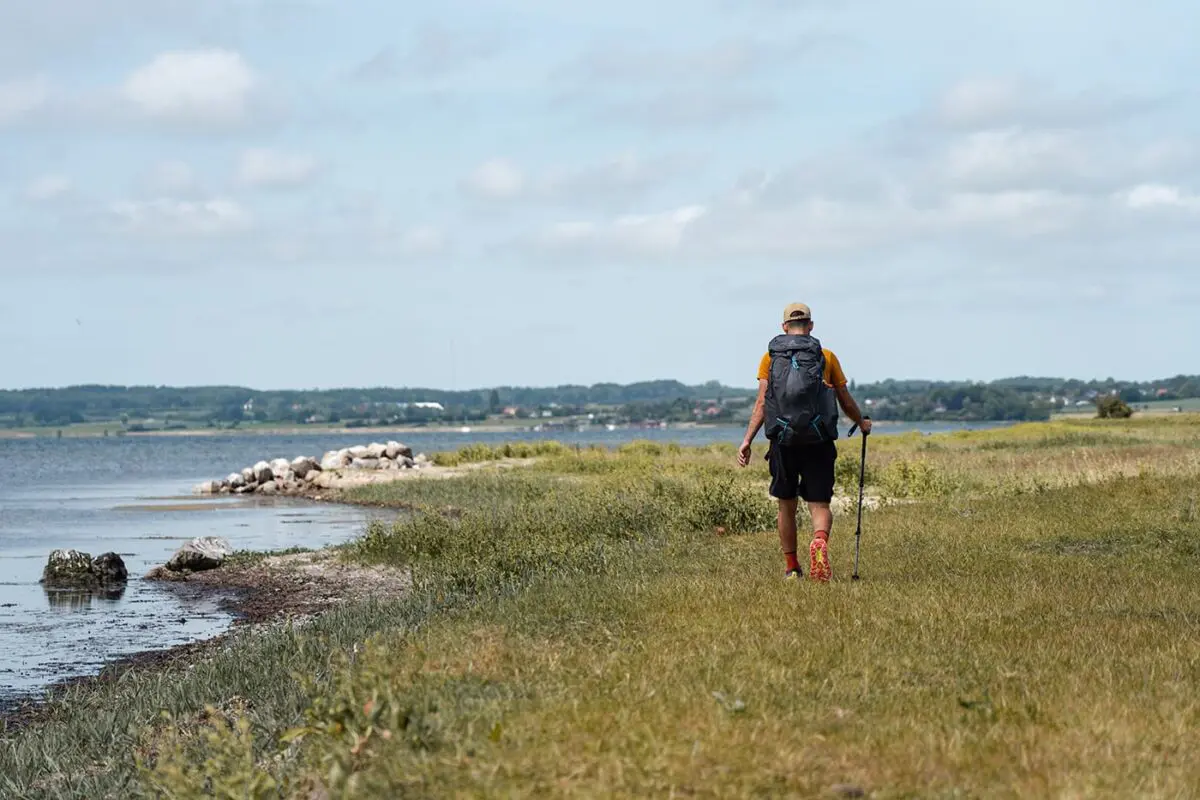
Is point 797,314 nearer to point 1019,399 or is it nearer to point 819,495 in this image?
point 819,495

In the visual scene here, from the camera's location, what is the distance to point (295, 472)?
49.6 metres

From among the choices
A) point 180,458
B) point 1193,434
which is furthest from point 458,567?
point 180,458

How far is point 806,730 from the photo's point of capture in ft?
22.6

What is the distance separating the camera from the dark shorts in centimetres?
1204

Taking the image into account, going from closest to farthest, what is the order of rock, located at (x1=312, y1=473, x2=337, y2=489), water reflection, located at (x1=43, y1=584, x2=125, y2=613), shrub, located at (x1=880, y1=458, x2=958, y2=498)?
water reflection, located at (x1=43, y1=584, x2=125, y2=613)
shrub, located at (x1=880, y1=458, x2=958, y2=498)
rock, located at (x1=312, y1=473, x2=337, y2=489)

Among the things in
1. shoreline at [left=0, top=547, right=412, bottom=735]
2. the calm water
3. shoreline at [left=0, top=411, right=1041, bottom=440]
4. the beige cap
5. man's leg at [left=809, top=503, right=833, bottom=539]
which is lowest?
shoreline at [left=0, top=411, right=1041, bottom=440]

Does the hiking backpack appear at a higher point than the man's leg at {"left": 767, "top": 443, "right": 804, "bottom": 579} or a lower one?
higher

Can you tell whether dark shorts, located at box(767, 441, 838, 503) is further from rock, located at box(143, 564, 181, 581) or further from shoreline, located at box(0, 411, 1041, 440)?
shoreline, located at box(0, 411, 1041, 440)

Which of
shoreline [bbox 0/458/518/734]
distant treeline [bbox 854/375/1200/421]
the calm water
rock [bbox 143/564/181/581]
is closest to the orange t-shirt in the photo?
shoreline [bbox 0/458/518/734]

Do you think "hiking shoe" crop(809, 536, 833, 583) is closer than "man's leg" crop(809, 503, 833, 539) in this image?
No

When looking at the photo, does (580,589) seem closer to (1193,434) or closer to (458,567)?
(458,567)

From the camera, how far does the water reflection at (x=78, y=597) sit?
19641 millimetres

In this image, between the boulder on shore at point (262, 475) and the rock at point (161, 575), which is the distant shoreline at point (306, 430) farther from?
the rock at point (161, 575)

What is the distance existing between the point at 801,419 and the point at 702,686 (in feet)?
14.2
